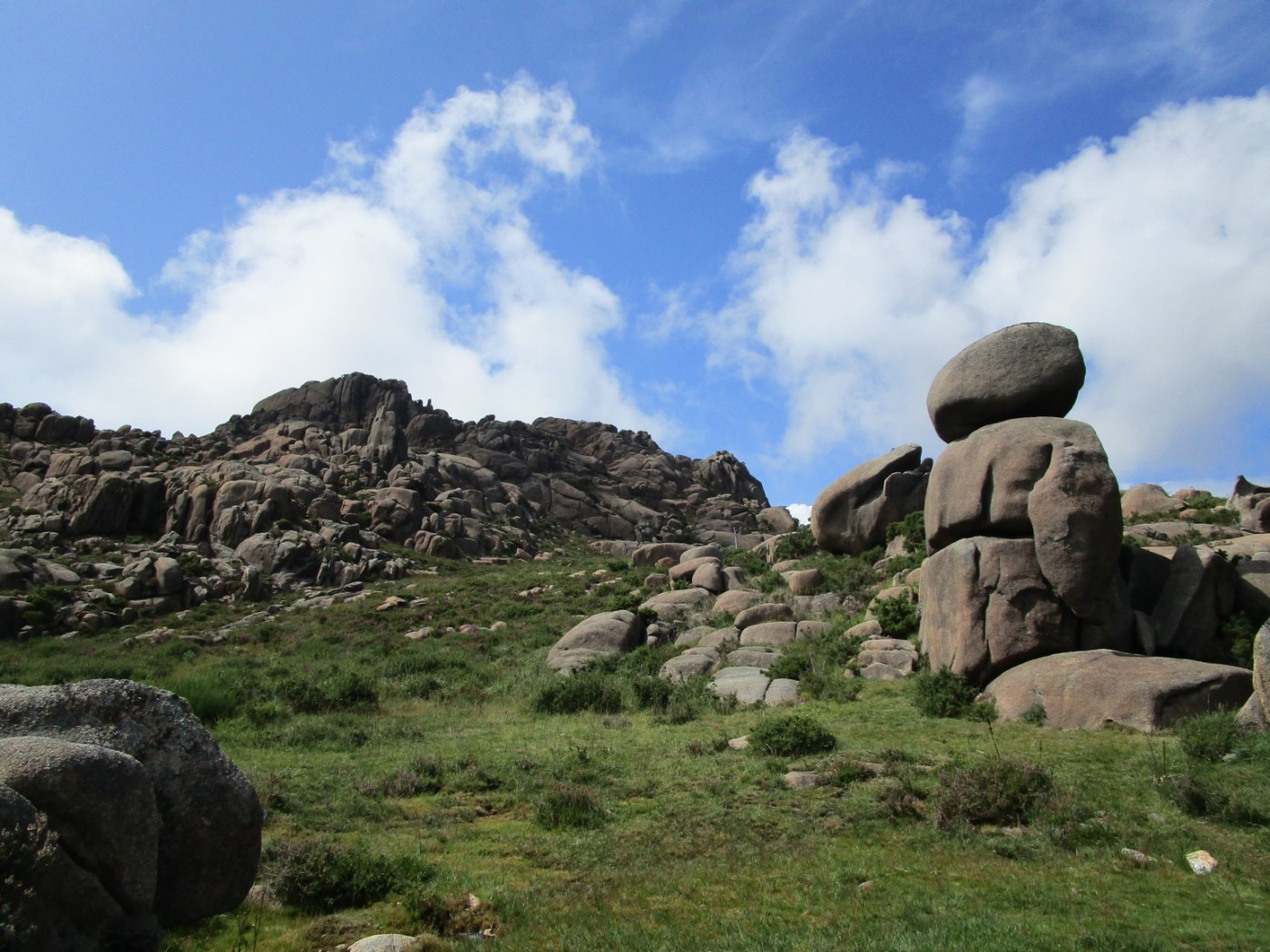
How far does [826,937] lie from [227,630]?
130 ft

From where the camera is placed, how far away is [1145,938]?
6.86 meters

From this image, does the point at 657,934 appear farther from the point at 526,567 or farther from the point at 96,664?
the point at 526,567

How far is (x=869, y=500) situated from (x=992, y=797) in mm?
23781

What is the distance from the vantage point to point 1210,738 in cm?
1218

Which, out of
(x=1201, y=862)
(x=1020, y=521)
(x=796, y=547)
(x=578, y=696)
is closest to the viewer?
(x=1201, y=862)

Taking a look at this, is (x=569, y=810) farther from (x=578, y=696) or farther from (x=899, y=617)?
(x=899, y=617)

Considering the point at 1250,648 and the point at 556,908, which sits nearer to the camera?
the point at 556,908

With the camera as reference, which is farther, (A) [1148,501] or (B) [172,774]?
(A) [1148,501]

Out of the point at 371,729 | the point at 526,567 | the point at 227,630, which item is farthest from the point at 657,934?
the point at 526,567

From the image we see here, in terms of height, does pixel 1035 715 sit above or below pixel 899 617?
below

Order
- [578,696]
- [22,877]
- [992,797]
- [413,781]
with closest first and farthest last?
1. [22,877]
2. [992,797]
3. [413,781]
4. [578,696]

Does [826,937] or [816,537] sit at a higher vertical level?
[816,537]

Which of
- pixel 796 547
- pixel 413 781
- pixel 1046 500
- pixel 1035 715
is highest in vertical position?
pixel 796 547

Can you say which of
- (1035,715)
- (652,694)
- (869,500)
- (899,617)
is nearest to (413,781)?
(652,694)
